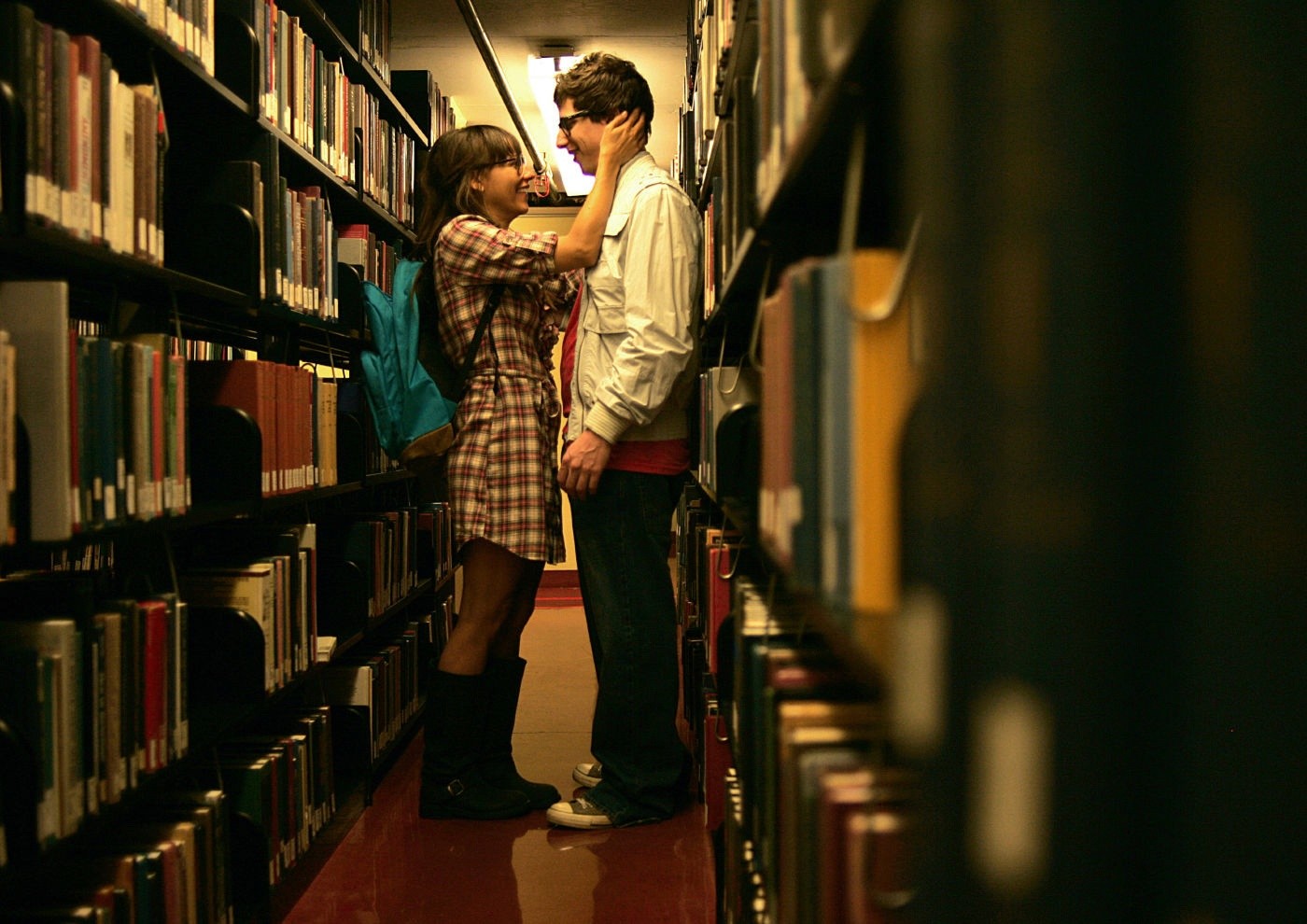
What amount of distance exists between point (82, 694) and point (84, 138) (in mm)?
782

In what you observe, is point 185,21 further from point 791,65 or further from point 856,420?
point 856,420

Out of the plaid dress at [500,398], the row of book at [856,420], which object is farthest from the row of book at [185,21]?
the row of book at [856,420]

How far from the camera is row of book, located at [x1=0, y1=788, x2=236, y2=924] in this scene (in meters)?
1.50

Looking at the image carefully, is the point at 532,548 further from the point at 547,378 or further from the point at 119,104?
the point at 119,104

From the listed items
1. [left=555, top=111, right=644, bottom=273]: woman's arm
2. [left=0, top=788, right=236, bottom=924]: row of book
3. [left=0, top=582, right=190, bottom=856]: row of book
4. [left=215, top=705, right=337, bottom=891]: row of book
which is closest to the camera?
[left=0, top=582, right=190, bottom=856]: row of book

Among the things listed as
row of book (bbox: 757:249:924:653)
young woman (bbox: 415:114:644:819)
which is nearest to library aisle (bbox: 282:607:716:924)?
young woman (bbox: 415:114:644:819)

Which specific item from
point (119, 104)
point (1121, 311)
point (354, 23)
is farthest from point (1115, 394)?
point (354, 23)

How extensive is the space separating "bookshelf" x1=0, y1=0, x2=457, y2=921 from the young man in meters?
0.64

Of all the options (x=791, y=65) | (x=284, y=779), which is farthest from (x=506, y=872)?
(x=791, y=65)

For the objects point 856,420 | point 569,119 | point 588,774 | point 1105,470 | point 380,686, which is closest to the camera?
point 1105,470

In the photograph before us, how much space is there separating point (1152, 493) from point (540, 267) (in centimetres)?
224

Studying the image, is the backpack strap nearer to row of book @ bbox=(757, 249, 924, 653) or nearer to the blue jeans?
the blue jeans

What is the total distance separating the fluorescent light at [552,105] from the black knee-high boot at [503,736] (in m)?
2.46

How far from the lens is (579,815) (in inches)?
101
